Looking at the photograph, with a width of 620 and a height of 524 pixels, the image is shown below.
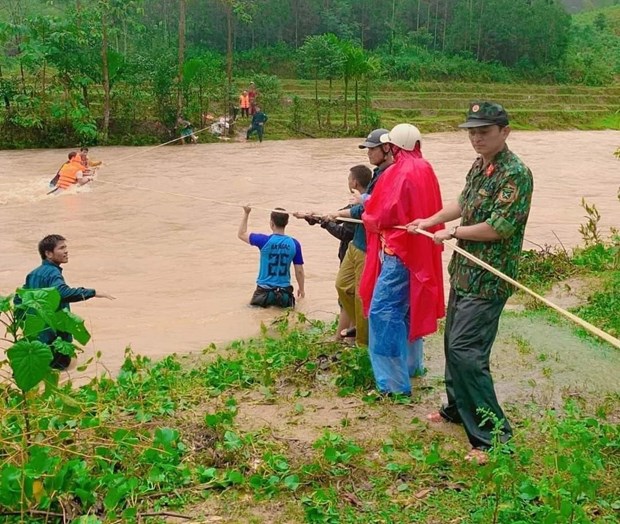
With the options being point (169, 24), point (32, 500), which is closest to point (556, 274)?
point (32, 500)

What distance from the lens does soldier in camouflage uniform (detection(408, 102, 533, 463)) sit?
11.5ft

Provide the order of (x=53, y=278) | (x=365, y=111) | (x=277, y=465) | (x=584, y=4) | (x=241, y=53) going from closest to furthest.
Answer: (x=277, y=465) → (x=53, y=278) → (x=365, y=111) → (x=241, y=53) → (x=584, y=4)

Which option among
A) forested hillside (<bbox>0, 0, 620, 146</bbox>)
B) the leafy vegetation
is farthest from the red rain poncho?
forested hillside (<bbox>0, 0, 620, 146</bbox>)

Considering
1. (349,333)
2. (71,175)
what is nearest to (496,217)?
(349,333)

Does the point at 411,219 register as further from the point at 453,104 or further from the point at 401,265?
the point at 453,104

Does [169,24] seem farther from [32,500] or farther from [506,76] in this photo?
[32,500]

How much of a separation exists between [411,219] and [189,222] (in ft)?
26.0

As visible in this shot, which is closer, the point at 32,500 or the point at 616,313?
the point at 32,500

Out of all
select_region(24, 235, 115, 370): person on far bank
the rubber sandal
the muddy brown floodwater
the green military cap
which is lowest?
the muddy brown floodwater

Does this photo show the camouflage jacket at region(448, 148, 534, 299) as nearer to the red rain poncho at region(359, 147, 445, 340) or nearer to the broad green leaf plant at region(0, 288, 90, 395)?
the red rain poncho at region(359, 147, 445, 340)

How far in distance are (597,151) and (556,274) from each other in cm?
1811

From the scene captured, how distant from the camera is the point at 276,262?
6.90 metres

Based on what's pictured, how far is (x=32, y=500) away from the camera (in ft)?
9.49

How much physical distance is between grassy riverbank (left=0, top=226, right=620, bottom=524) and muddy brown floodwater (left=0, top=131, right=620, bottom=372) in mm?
1927
